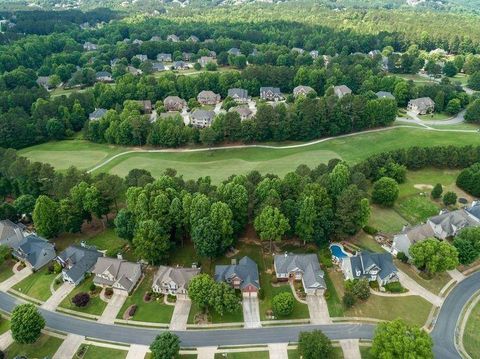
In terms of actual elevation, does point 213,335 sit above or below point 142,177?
below

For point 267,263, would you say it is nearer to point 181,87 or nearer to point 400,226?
point 400,226

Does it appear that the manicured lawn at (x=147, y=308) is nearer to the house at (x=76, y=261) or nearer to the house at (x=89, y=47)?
the house at (x=76, y=261)

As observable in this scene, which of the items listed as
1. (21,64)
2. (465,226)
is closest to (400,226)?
(465,226)

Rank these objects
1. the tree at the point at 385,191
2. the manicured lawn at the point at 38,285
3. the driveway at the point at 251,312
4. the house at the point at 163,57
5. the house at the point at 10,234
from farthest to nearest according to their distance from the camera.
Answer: the house at the point at 163,57 → the tree at the point at 385,191 → the house at the point at 10,234 → the manicured lawn at the point at 38,285 → the driveway at the point at 251,312

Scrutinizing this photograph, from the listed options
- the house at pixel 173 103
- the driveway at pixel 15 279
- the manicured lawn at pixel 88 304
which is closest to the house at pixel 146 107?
the house at pixel 173 103

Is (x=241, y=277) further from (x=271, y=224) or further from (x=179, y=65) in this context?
(x=179, y=65)

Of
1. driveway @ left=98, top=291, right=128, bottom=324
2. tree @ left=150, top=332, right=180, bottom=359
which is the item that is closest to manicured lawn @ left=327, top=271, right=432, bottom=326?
tree @ left=150, top=332, right=180, bottom=359
